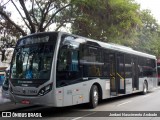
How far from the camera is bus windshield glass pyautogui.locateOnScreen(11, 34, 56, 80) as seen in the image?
9.85m

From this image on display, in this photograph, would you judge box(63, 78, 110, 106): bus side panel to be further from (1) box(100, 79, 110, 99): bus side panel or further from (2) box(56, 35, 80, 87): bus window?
(2) box(56, 35, 80, 87): bus window

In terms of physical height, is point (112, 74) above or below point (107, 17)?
below


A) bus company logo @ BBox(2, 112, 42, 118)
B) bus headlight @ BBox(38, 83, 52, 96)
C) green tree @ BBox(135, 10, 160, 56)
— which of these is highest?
green tree @ BBox(135, 10, 160, 56)

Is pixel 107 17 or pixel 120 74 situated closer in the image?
pixel 120 74

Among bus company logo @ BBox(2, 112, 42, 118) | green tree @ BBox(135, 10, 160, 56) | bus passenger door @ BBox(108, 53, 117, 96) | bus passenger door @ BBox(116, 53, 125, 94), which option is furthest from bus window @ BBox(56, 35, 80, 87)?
green tree @ BBox(135, 10, 160, 56)

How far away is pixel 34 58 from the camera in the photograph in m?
10.1

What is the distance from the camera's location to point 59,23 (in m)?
18.0

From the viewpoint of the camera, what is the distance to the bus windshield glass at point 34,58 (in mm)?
9852

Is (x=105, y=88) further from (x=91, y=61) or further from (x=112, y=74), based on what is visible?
(x=91, y=61)

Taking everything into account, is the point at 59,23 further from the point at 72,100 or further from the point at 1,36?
the point at 72,100

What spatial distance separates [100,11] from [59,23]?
123 inches

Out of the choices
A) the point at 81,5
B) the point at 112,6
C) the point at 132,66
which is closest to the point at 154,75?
the point at 132,66

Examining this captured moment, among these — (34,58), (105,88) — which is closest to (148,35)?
(105,88)

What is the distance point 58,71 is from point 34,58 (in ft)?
3.59
